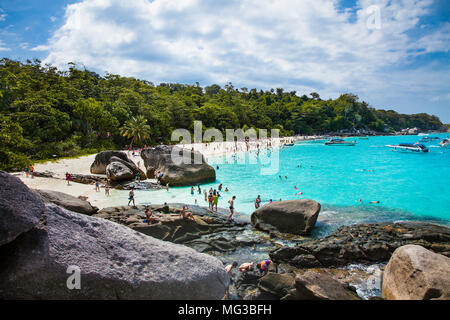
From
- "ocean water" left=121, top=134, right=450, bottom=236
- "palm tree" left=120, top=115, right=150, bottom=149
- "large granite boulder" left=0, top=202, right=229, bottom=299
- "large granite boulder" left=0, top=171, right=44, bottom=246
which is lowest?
"ocean water" left=121, top=134, right=450, bottom=236

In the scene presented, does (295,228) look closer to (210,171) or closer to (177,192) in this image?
(177,192)

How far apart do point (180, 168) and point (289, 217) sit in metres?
13.6

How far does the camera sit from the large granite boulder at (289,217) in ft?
42.8

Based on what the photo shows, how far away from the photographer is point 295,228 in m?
13.1

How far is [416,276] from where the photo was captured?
6578mm

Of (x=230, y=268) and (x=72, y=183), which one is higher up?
(x=72, y=183)

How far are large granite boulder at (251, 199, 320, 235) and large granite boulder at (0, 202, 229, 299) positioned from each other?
792 cm

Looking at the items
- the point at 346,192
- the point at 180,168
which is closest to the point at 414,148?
the point at 346,192

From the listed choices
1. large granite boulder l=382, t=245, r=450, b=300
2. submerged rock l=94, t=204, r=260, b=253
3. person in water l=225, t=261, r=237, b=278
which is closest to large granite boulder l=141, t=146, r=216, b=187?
submerged rock l=94, t=204, r=260, b=253

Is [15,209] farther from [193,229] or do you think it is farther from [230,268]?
[193,229]

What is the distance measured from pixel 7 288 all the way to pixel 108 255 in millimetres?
1474

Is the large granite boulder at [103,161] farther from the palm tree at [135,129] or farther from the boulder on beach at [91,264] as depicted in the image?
the boulder on beach at [91,264]

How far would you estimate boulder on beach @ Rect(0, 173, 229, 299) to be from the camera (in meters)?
3.89

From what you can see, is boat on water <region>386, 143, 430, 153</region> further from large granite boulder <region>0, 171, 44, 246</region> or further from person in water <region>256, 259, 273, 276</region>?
large granite boulder <region>0, 171, 44, 246</region>
